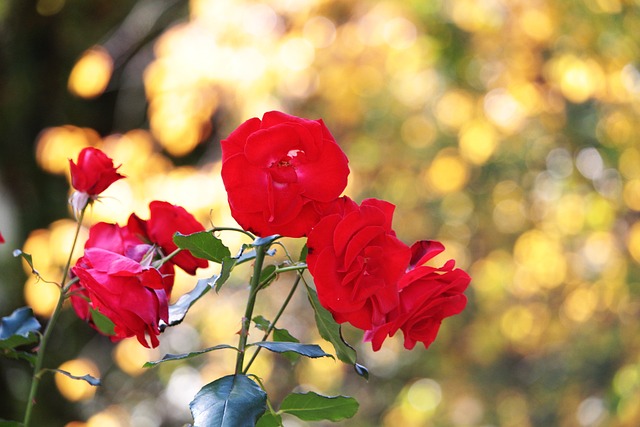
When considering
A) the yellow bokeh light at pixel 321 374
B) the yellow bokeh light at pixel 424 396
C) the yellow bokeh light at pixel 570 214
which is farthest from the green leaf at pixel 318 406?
the yellow bokeh light at pixel 321 374

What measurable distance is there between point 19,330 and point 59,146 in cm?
188

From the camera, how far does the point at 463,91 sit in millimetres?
2787

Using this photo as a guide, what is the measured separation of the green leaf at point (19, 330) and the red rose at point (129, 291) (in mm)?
113

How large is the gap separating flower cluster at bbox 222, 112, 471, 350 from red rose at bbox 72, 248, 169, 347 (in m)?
0.06

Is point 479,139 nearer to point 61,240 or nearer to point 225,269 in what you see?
point 61,240

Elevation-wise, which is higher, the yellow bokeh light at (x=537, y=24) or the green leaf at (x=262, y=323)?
the green leaf at (x=262, y=323)

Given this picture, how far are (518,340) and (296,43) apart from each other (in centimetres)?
142

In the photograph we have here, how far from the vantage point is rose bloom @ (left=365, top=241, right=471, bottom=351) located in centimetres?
47

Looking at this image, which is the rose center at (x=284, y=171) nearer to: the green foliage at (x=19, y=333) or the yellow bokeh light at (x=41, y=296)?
the green foliage at (x=19, y=333)

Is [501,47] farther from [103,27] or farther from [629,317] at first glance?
[103,27]

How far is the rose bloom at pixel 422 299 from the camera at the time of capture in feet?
1.54

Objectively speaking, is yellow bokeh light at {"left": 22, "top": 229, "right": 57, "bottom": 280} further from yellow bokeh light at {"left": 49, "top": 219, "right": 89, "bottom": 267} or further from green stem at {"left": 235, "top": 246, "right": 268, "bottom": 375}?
green stem at {"left": 235, "top": 246, "right": 268, "bottom": 375}

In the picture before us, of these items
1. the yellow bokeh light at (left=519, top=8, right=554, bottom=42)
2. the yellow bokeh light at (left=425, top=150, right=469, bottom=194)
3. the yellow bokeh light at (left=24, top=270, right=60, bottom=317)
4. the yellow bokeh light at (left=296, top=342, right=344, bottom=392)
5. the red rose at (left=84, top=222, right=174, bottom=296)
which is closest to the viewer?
the red rose at (left=84, top=222, right=174, bottom=296)

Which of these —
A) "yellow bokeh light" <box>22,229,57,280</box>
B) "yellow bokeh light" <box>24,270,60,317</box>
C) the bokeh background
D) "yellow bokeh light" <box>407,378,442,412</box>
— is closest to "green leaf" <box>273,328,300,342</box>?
the bokeh background
